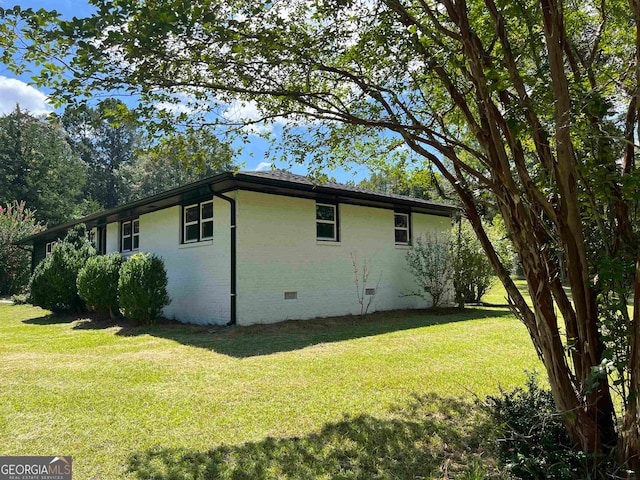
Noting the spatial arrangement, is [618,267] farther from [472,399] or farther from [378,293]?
[378,293]

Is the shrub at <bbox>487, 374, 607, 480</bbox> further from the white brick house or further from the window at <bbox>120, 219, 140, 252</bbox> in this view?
the window at <bbox>120, 219, 140, 252</bbox>

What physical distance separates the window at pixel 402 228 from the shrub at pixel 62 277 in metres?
9.30

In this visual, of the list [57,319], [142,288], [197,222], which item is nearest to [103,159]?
[57,319]

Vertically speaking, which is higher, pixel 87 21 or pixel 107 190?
pixel 107 190

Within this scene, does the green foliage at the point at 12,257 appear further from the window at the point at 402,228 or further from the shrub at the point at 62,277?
the window at the point at 402,228

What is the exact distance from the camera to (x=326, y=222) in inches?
443

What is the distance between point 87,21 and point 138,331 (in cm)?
782

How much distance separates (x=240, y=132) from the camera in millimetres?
4105

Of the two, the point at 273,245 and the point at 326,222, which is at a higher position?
the point at 326,222

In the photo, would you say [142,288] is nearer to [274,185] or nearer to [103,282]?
[103,282]

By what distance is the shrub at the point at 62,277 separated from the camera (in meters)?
12.7

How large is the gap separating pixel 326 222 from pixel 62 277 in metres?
8.04

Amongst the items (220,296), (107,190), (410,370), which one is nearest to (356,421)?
(410,370)

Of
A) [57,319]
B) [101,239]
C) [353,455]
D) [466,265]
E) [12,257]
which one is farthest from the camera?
[12,257]
